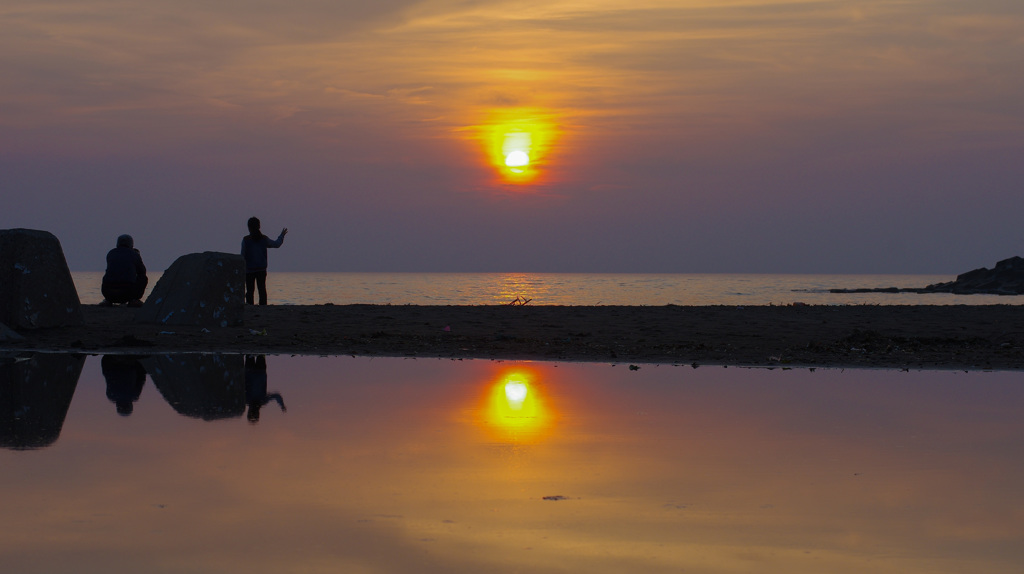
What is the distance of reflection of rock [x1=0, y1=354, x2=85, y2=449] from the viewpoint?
6.84m

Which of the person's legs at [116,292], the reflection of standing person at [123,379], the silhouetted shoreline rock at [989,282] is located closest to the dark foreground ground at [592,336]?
the person's legs at [116,292]

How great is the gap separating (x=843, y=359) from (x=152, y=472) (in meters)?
9.83

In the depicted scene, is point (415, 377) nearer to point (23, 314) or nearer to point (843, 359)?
point (843, 359)

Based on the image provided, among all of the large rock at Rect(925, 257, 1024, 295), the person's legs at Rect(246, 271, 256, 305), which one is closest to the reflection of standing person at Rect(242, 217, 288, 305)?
the person's legs at Rect(246, 271, 256, 305)

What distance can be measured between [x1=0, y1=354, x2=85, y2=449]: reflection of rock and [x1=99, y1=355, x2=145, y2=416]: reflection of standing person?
0.31 metres

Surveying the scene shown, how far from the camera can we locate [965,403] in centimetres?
895

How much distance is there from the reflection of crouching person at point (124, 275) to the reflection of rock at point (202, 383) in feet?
21.3

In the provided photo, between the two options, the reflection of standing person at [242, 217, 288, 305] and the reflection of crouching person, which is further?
the reflection of standing person at [242, 217, 288, 305]

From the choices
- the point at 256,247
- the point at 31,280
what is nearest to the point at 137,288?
the point at 256,247

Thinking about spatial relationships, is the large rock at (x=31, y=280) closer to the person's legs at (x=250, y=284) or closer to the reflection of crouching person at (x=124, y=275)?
the reflection of crouching person at (x=124, y=275)

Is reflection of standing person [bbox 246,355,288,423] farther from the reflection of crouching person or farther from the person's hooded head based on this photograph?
the person's hooded head

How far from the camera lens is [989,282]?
83.4m

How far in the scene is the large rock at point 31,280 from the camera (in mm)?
14852

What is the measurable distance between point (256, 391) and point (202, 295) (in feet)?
24.4
